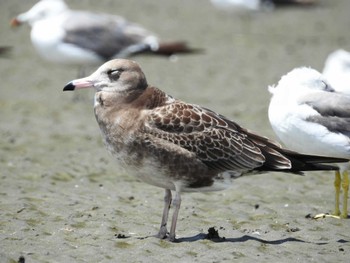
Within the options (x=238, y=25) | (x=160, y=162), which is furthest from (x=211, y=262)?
(x=238, y=25)

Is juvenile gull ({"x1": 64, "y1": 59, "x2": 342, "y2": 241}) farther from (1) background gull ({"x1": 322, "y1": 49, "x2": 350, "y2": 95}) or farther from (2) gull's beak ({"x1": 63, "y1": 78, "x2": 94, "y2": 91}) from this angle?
(1) background gull ({"x1": 322, "y1": 49, "x2": 350, "y2": 95})

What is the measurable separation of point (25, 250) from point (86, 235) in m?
0.74

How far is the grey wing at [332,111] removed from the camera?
8.14 m

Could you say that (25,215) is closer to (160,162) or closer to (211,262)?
(160,162)

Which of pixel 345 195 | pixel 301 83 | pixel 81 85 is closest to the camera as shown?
pixel 81 85

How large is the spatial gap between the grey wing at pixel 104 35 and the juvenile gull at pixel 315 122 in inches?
291

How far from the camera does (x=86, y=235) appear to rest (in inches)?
285

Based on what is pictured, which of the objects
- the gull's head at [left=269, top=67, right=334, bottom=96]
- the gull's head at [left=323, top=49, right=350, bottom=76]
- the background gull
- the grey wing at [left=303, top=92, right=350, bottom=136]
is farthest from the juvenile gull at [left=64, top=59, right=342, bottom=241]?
the gull's head at [left=323, top=49, right=350, bottom=76]

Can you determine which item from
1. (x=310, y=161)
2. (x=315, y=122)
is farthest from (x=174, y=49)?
(x=310, y=161)

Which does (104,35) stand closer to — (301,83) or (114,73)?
(301,83)

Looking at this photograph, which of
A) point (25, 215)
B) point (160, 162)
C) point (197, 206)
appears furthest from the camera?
point (197, 206)

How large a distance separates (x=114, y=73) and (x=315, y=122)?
224 cm

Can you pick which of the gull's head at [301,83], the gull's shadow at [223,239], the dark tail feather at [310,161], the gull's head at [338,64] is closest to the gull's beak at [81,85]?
the gull's shadow at [223,239]

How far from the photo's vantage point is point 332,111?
8.24 meters
